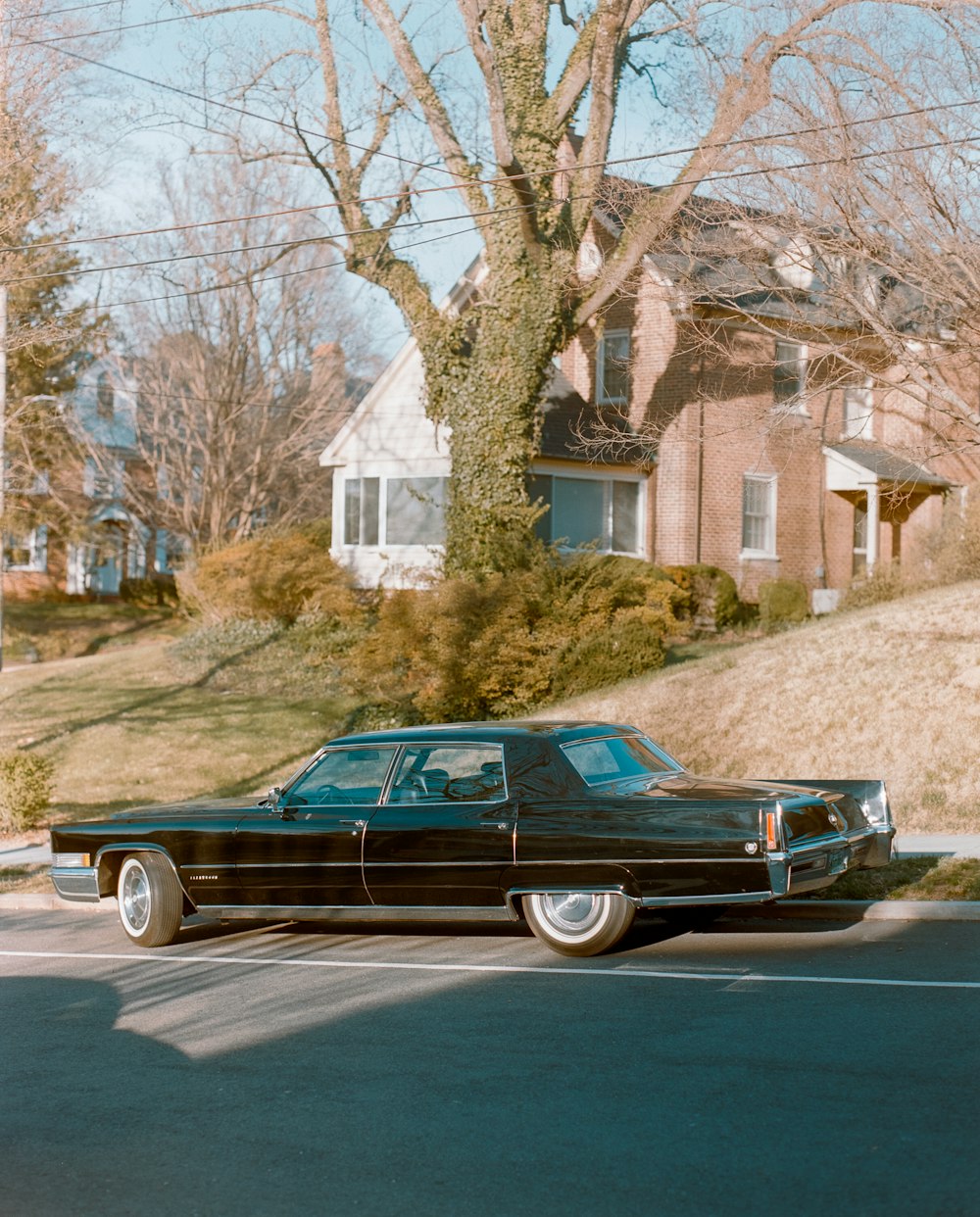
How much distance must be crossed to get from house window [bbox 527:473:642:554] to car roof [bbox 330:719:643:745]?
19303 mm

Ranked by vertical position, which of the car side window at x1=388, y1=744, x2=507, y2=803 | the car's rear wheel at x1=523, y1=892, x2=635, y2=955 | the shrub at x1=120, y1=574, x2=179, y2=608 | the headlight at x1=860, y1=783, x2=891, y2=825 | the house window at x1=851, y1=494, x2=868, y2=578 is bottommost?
the car's rear wheel at x1=523, y1=892, x2=635, y2=955

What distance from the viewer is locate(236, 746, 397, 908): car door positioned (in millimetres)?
9914

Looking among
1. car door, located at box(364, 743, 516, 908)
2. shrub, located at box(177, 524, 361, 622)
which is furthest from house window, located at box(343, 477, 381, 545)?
car door, located at box(364, 743, 516, 908)

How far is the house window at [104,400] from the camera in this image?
4044cm

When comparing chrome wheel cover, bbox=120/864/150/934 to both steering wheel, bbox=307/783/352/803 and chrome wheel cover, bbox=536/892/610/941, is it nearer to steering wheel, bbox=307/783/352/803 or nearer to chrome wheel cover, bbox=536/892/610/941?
steering wheel, bbox=307/783/352/803

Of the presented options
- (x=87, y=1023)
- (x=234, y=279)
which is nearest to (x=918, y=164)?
(x=87, y=1023)

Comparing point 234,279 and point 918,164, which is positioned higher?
point 234,279

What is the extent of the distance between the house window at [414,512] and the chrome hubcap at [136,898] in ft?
66.9

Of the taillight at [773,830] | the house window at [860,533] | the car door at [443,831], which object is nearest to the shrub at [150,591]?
the house window at [860,533]

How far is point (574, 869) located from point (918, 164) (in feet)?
37.8

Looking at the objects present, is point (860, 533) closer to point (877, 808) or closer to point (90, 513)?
point (90, 513)

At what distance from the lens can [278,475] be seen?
40.3 meters

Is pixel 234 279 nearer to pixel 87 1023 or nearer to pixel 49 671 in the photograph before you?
pixel 49 671

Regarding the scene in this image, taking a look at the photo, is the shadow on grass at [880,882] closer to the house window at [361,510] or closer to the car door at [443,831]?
the car door at [443,831]
